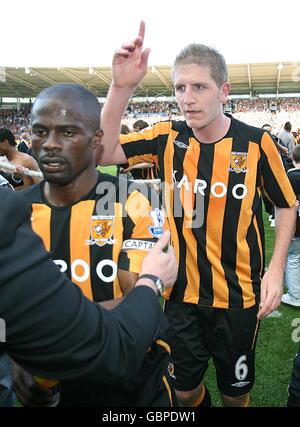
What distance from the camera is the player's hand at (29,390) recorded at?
4.65 ft

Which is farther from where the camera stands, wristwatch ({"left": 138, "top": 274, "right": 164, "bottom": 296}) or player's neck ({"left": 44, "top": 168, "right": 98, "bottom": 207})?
player's neck ({"left": 44, "top": 168, "right": 98, "bottom": 207})

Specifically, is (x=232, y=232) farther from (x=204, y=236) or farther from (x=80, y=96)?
(x=80, y=96)

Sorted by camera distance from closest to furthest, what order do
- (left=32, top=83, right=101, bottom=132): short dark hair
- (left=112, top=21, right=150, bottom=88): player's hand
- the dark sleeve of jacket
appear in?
the dark sleeve of jacket
(left=32, top=83, right=101, bottom=132): short dark hair
(left=112, top=21, right=150, bottom=88): player's hand

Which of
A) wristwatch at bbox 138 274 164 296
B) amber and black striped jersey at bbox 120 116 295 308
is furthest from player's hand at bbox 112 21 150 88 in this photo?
wristwatch at bbox 138 274 164 296

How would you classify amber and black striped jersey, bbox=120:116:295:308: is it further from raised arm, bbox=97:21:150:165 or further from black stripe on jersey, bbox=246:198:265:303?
raised arm, bbox=97:21:150:165

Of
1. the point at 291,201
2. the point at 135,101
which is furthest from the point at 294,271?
the point at 135,101

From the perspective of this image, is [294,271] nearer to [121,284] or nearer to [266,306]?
[266,306]

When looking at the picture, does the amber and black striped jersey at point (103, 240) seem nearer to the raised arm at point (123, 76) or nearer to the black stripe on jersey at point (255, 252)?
the raised arm at point (123, 76)

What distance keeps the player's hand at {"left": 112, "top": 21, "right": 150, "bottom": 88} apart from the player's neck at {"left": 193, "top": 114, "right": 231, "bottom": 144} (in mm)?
585

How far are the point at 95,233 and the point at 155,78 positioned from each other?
36.8m

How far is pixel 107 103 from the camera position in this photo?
6.87 feet

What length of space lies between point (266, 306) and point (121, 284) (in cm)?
95

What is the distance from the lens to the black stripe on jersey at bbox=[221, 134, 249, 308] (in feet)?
8.14

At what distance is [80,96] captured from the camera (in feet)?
5.61
